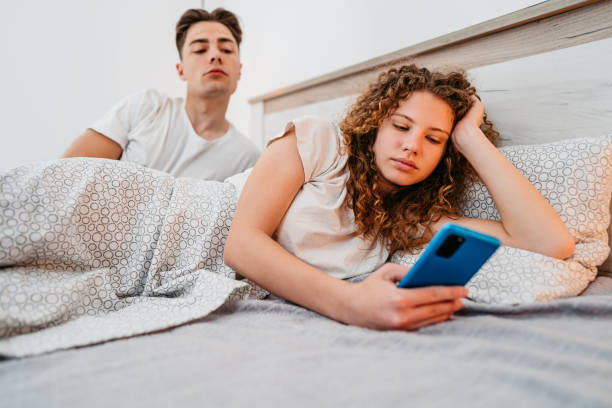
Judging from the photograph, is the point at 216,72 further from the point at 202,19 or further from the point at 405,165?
the point at 405,165

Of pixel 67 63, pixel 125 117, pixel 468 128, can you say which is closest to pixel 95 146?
pixel 125 117

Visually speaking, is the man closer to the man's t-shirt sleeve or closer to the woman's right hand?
the man's t-shirt sleeve

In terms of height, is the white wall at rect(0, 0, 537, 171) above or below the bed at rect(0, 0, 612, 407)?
above

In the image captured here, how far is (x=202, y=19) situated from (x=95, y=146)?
0.71 metres

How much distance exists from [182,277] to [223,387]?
1.24 ft

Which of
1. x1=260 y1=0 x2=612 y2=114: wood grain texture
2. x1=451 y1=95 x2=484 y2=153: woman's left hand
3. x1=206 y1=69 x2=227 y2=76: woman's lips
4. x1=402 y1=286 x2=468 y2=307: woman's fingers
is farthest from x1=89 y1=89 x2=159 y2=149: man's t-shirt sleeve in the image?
x1=402 y1=286 x2=468 y2=307: woman's fingers

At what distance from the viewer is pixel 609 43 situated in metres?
0.89

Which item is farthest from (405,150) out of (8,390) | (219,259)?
(8,390)

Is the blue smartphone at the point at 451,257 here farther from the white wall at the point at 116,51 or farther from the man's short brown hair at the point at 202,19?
the man's short brown hair at the point at 202,19

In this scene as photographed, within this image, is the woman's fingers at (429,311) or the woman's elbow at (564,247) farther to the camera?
the woman's elbow at (564,247)

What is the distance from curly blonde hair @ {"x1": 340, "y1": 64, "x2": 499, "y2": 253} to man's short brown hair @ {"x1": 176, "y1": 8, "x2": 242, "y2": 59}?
99 centimetres

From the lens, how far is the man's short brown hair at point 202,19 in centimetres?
169

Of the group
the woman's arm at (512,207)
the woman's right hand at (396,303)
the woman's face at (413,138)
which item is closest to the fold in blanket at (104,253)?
the woman's right hand at (396,303)

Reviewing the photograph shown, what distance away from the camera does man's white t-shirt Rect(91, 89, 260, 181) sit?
59.2 inches
